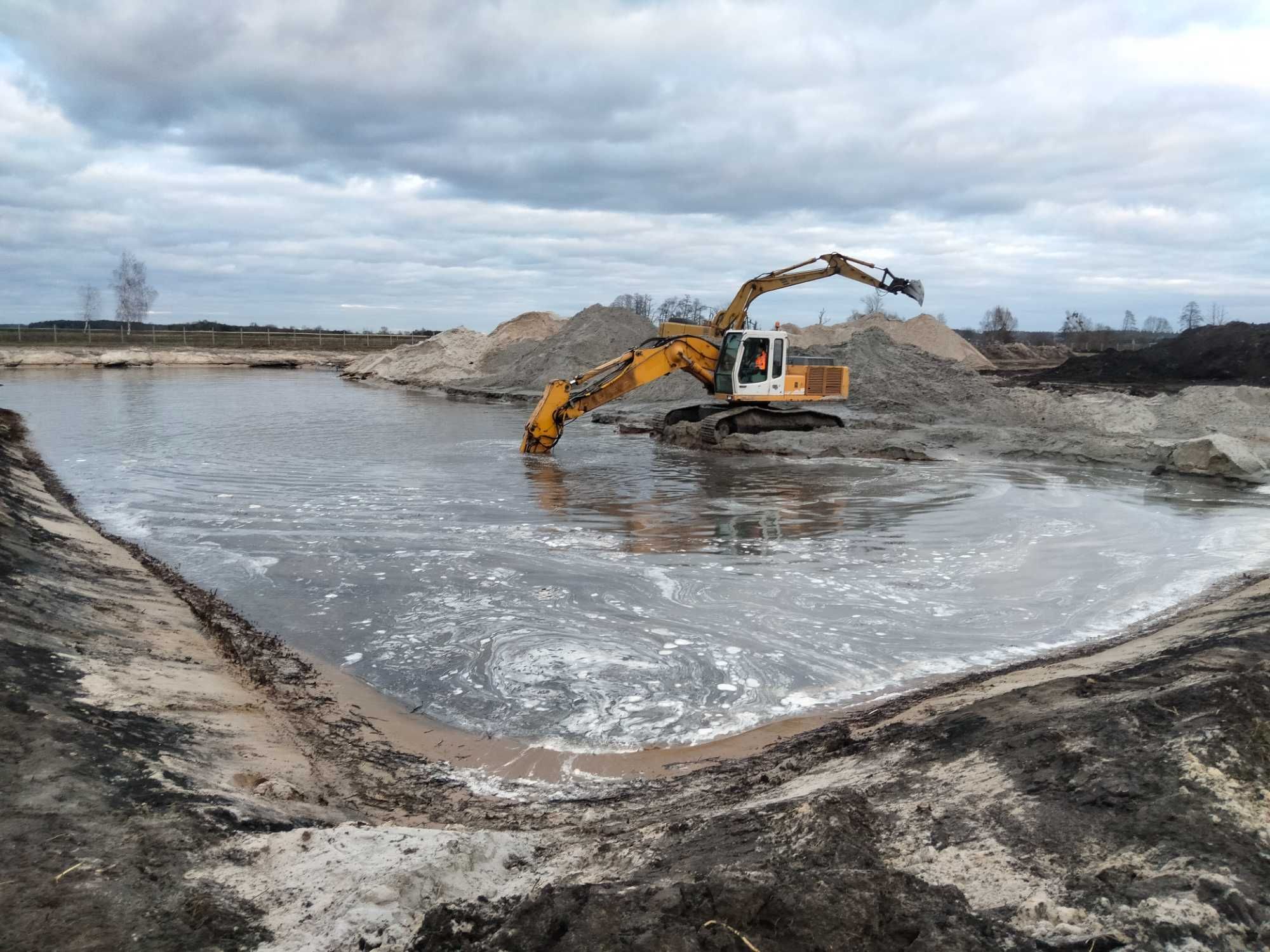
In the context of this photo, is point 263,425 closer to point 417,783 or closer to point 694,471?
point 694,471

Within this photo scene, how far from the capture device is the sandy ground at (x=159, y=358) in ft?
162

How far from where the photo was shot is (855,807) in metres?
3.45

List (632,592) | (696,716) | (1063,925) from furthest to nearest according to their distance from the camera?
(632,592) → (696,716) → (1063,925)

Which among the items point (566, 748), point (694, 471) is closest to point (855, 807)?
point (566, 748)

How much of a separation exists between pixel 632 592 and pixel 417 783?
384 cm

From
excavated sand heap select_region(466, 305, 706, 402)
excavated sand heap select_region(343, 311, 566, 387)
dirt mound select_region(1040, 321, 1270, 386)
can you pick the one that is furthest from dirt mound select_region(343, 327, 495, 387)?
dirt mound select_region(1040, 321, 1270, 386)

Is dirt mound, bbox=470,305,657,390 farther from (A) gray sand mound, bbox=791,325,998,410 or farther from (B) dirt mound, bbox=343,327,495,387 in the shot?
(A) gray sand mound, bbox=791,325,998,410

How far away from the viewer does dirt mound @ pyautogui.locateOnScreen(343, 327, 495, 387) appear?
47000 millimetres

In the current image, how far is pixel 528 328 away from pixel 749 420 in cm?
3510

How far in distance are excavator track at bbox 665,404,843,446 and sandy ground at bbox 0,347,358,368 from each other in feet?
144

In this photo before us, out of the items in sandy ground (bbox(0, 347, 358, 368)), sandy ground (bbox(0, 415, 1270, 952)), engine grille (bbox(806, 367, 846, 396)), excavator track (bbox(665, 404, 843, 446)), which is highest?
sandy ground (bbox(0, 347, 358, 368))

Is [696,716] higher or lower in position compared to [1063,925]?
lower

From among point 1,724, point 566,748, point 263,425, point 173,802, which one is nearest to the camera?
point 173,802

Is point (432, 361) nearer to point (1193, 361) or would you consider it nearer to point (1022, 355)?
point (1022, 355)
